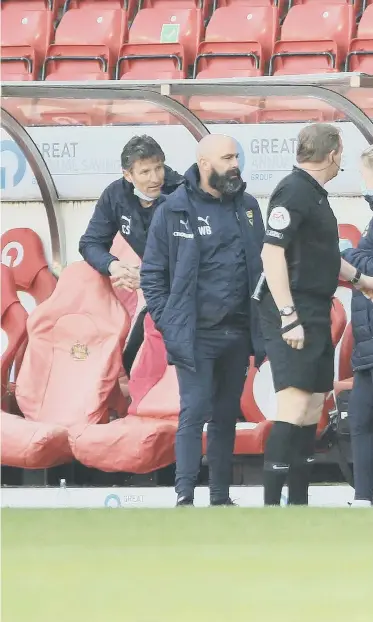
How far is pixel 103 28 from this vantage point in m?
15.6

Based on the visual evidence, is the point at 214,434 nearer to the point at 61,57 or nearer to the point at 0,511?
the point at 0,511

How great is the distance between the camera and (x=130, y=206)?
26.5 feet

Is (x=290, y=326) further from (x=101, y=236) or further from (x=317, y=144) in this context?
(x=101, y=236)

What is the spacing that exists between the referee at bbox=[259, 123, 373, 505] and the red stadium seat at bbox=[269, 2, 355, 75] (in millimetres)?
7206

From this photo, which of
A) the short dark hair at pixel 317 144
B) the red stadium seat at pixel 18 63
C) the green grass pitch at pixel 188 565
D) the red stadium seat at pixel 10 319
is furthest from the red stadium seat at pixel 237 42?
the green grass pitch at pixel 188 565

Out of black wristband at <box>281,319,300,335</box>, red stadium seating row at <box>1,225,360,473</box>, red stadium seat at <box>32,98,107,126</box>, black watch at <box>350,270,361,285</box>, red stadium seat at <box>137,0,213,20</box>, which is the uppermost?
red stadium seat at <box>137,0,213,20</box>

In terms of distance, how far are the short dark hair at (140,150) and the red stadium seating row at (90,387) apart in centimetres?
123

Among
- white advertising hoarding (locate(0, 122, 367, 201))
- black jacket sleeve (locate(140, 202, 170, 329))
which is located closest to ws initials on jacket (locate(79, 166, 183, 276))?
black jacket sleeve (locate(140, 202, 170, 329))

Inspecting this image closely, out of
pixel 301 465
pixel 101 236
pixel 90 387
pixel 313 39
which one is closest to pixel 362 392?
pixel 301 465

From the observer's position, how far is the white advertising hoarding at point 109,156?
30.8ft

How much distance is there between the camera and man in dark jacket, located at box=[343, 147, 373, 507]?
7.50 metres

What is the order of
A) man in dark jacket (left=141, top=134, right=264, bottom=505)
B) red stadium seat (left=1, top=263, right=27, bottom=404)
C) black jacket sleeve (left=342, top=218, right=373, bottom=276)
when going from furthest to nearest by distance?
red stadium seat (left=1, top=263, right=27, bottom=404) → black jacket sleeve (left=342, top=218, right=373, bottom=276) → man in dark jacket (left=141, top=134, right=264, bottom=505)

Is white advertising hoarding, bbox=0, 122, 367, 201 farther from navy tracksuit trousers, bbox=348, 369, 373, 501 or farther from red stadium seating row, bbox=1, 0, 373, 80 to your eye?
red stadium seating row, bbox=1, 0, 373, 80

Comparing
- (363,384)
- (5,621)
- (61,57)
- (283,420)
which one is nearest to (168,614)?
(5,621)
